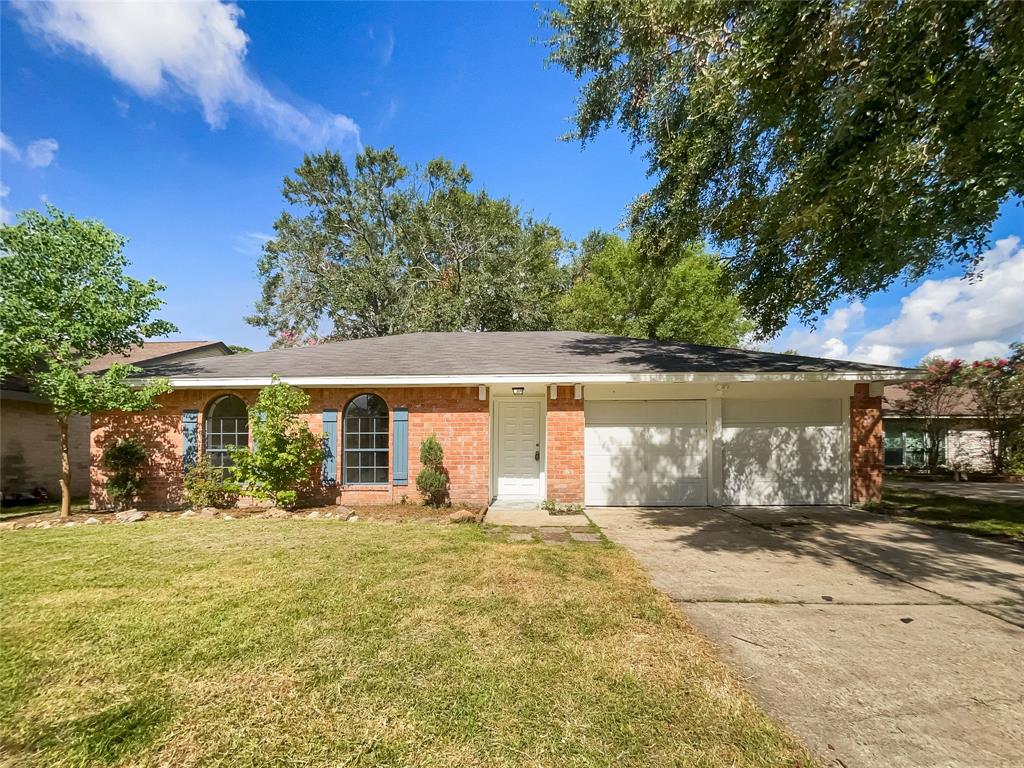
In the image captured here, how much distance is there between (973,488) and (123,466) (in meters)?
21.1

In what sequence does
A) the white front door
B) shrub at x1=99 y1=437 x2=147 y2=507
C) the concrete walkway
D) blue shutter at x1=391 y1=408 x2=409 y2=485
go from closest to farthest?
shrub at x1=99 y1=437 x2=147 y2=507 → blue shutter at x1=391 y1=408 x2=409 y2=485 → the white front door → the concrete walkway

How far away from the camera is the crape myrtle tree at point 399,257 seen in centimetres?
1902

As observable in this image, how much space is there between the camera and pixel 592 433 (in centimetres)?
877

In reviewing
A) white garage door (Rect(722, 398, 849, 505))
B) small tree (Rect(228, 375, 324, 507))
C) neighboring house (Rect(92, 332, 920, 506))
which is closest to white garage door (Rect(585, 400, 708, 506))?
neighboring house (Rect(92, 332, 920, 506))

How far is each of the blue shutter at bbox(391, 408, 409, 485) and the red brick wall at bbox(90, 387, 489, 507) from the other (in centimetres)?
10

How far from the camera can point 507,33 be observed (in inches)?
342

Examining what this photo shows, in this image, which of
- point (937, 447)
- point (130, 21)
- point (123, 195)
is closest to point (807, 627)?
point (130, 21)

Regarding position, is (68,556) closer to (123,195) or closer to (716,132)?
Result: (123,195)

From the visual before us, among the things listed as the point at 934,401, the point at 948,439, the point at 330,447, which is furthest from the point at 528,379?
the point at 948,439

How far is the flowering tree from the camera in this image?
12.3 m

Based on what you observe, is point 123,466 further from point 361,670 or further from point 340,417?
point 361,670

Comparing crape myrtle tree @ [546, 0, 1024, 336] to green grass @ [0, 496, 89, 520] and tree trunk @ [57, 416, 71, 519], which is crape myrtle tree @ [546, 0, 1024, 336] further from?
green grass @ [0, 496, 89, 520]

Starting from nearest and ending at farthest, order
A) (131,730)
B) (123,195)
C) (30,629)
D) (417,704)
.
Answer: (131,730)
(417,704)
(30,629)
(123,195)

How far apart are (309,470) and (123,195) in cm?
778
